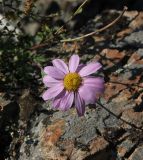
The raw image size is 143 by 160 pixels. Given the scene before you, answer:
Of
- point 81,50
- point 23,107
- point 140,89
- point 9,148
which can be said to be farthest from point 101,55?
point 9,148

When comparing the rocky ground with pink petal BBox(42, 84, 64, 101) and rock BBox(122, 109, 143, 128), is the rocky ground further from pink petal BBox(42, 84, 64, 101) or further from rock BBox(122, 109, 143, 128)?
pink petal BBox(42, 84, 64, 101)

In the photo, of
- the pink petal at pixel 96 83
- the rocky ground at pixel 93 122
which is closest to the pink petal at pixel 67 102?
the pink petal at pixel 96 83

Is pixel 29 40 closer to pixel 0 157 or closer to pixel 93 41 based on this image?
pixel 93 41

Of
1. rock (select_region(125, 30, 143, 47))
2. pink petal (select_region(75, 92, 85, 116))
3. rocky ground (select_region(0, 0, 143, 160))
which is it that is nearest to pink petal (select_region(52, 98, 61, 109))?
pink petal (select_region(75, 92, 85, 116))

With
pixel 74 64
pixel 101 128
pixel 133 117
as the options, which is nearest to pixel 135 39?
pixel 133 117

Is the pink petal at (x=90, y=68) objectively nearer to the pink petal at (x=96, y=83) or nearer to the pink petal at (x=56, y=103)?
the pink petal at (x=96, y=83)

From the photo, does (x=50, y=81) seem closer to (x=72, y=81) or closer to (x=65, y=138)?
(x=72, y=81)

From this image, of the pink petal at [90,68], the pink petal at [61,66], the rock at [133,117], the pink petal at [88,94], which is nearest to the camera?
the pink petal at [88,94]

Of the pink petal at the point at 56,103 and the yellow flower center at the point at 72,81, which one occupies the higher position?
the yellow flower center at the point at 72,81
